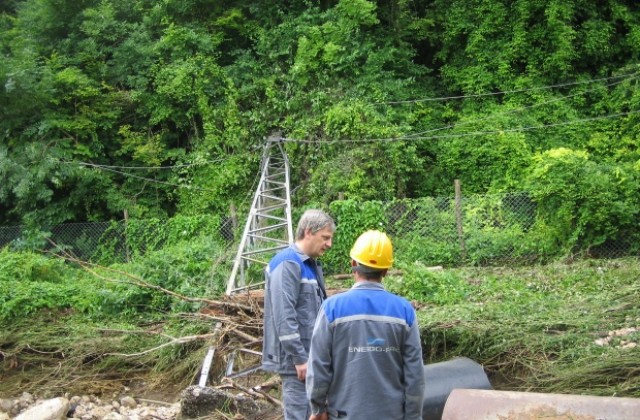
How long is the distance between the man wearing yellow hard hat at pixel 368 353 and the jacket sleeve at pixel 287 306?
65 cm

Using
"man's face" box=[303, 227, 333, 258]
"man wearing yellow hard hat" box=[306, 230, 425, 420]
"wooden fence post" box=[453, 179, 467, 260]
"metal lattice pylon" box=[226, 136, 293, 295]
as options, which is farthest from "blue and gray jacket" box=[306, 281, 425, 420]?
"wooden fence post" box=[453, 179, 467, 260]

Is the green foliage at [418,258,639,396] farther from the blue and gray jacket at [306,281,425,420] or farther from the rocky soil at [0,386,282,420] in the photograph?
the blue and gray jacket at [306,281,425,420]

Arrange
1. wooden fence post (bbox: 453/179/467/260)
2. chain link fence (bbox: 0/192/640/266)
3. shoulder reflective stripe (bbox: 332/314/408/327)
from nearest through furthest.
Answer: shoulder reflective stripe (bbox: 332/314/408/327) < chain link fence (bbox: 0/192/640/266) < wooden fence post (bbox: 453/179/467/260)

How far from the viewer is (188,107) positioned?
20172 millimetres

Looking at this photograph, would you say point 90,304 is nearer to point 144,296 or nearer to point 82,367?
point 144,296

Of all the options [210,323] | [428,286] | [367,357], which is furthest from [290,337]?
[428,286]

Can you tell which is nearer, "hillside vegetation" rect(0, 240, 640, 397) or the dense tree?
"hillside vegetation" rect(0, 240, 640, 397)

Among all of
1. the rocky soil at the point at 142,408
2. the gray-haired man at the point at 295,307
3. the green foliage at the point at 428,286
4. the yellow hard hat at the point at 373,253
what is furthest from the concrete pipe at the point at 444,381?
the green foliage at the point at 428,286

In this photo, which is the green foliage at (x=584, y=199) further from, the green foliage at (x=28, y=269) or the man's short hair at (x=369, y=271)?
the man's short hair at (x=369, y=271)

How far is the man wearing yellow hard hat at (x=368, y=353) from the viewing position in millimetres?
3143

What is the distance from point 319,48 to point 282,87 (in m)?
1.53

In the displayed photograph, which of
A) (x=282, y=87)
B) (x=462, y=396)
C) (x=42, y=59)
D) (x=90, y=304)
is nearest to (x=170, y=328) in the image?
(x=90, y=304)

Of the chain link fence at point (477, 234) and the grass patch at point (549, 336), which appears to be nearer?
the grass patch at point (549, 336)

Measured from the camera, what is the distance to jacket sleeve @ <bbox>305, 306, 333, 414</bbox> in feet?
10.4
